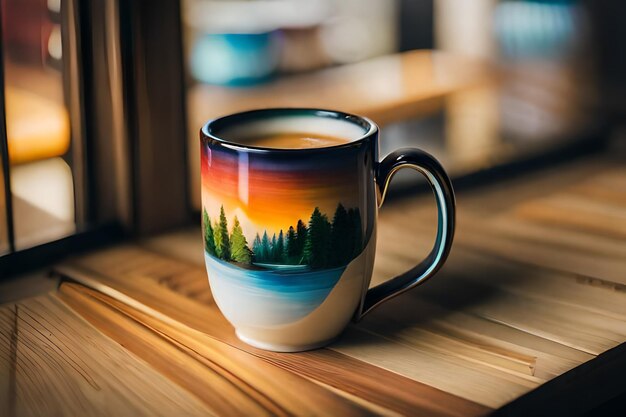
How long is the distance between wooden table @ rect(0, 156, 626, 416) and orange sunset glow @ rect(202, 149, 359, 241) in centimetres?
A: 10

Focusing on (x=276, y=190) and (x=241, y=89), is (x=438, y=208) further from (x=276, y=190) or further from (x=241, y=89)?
(x=241, y=89)

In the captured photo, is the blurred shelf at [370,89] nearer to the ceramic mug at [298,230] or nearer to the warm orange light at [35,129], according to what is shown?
the warm orange light at [35,129]

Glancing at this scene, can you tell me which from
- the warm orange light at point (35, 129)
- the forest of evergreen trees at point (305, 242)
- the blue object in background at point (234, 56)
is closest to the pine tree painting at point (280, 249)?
the forest of evergreen trees at point (305, 242)

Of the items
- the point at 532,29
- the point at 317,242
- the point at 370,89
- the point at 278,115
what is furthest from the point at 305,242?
the point at 532,29

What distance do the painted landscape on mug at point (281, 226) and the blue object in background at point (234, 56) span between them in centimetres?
52

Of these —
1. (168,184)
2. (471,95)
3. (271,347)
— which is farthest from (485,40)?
(271,347)

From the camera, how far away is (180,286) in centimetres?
70

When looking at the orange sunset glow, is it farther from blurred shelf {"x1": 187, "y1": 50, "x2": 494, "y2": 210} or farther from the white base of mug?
blurred shelf {"x1": 187, "y1": 50, "x2": 494, "y2": 210}

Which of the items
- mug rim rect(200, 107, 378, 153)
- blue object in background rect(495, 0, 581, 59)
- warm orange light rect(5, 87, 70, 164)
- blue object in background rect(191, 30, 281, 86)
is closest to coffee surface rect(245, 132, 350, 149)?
mug rim rect(200, 107, 378, 153)

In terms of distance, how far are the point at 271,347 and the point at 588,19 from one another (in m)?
0.65

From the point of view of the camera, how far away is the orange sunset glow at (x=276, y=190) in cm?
54

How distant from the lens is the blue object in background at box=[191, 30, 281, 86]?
42.3 inches

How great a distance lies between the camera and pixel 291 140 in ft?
2.06

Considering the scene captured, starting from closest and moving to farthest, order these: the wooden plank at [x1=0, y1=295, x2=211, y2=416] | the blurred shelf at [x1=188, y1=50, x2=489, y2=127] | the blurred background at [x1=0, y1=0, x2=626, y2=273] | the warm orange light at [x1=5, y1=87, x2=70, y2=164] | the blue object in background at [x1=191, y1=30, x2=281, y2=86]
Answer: the wooden plank at [x1=0, y1=295, x2=211, y2=416] → the blurred background at [x1=0, y1=0, x2=626, y2=273] → the warm orange light at [x1=5, y1=87, x2=70, y2=164] → the blurred shelf at [x1=188, y1=50, x2=489, y2=127] → the blue object in background at [x1=191, y1=30, x2=281, y2=86]
